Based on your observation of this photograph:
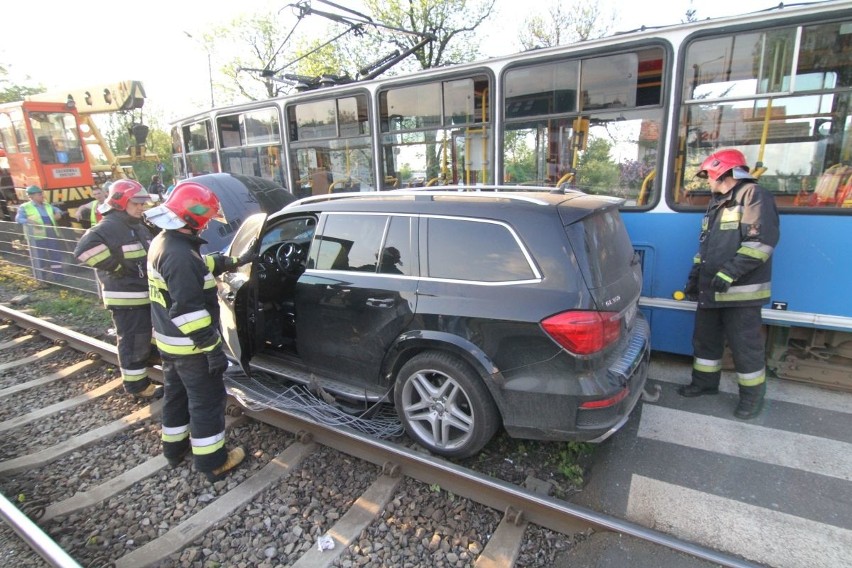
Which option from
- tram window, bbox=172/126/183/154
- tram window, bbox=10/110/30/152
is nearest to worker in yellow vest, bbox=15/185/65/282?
tram window, bbox=172/126/183/154

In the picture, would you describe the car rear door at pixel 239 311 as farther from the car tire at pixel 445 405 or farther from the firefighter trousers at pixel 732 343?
the firefighter trousers at pixel 732 343

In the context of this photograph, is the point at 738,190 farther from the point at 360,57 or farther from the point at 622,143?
the point at 360,57

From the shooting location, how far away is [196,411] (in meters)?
3.27

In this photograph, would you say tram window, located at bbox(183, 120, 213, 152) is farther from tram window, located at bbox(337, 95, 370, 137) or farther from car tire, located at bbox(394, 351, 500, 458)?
car tire, located at bbox(394, 351, 500, 458)

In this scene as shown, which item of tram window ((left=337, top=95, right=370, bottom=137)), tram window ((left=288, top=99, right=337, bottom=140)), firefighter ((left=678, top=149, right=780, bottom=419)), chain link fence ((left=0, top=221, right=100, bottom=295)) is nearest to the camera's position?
firefighter ((left=678, top=149, right=780, bottom=419))

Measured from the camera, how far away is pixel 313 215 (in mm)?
4016

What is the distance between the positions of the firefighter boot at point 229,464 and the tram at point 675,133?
3611 millimetres

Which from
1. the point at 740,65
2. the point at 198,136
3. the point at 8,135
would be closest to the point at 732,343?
the point at 740,65

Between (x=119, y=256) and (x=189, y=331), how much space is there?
1.80m

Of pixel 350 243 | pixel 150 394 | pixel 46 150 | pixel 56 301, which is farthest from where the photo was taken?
pixel 46 150

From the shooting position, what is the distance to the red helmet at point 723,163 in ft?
12.2

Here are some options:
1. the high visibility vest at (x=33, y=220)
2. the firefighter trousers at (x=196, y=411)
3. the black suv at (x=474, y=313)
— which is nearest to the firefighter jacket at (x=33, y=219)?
the high visibility vest at (x=33, y=220)

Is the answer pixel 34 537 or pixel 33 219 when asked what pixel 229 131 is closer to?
pixel 33 219

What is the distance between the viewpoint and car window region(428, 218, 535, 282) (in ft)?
9.61
